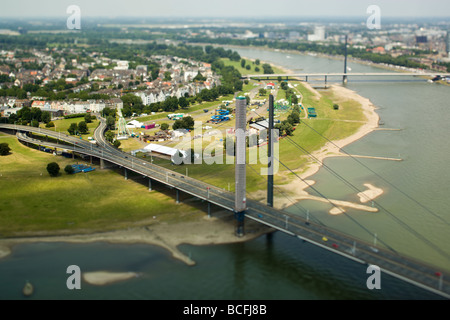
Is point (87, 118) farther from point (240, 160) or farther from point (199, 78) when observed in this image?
point (199, 78)

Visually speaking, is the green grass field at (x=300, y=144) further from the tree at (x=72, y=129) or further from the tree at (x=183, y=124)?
the tree at (x=72, y=129)

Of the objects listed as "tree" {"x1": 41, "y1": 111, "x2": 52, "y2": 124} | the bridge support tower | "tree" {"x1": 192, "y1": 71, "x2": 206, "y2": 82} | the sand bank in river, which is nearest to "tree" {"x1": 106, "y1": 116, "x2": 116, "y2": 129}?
"tree" {"x1": 41, "y1": 111, "x2": 52, "y2": 124}

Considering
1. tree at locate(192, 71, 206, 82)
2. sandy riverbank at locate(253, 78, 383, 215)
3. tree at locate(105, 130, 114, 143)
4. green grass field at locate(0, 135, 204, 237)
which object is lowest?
green grass field at locate(0, 135, 204, 237)

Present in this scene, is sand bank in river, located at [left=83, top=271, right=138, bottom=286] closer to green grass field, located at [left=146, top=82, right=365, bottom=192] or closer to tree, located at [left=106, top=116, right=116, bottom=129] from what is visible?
green grass field, located at [left=146, top=82, right=365, bottom=192]

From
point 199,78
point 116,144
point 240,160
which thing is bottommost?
point 116,144

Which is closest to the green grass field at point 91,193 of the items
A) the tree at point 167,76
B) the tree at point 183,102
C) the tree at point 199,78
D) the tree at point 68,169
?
the tree at point 68,169

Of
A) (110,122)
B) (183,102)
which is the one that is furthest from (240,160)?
(183,102)

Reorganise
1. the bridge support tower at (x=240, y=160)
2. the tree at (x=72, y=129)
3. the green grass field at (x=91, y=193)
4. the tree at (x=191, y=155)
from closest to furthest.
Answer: the bridge support tower at (x=240, y=160)
the green grass field at (x=91, y=193)
the tree at (x=191, y=155)
the tree at (x=72, y=129)
